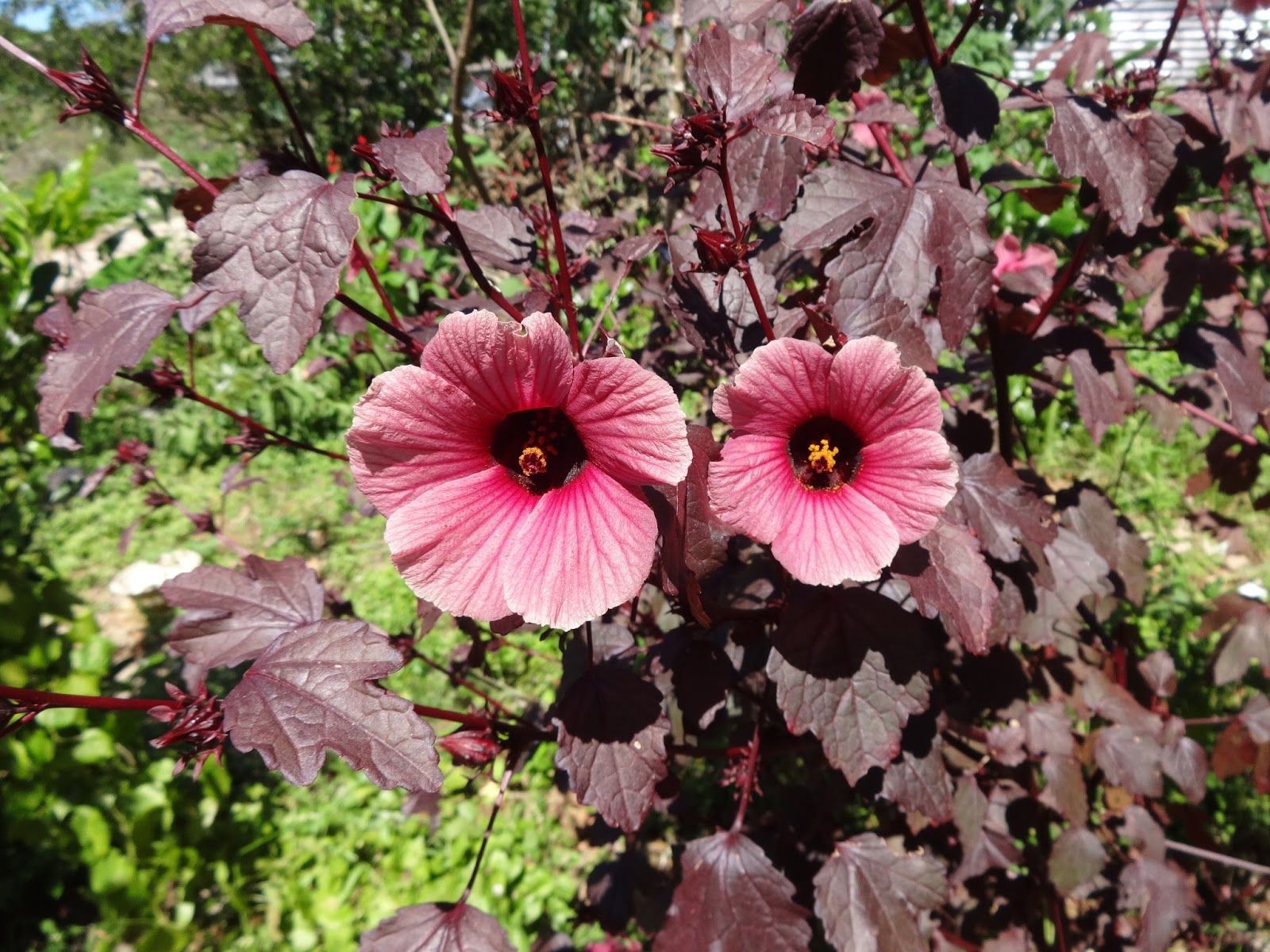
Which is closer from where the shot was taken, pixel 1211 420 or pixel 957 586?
pixel 957 586

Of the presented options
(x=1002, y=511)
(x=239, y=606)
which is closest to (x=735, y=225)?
(x=1002, y=511)

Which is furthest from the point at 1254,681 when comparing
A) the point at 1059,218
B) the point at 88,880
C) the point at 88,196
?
the point at 88,196

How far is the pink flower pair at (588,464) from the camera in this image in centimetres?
92

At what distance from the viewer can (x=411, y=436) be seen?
962 millimetres

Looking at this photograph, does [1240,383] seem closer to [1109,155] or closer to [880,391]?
[1109,155]

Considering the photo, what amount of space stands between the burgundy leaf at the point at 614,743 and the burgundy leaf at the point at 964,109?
975 mm

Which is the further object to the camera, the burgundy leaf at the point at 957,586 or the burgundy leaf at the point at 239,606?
the burgundy leaf at the point at 239,606

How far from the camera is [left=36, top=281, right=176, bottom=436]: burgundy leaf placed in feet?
3.76

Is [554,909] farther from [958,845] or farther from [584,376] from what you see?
[584,376]

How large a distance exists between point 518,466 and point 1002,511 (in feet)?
2.72

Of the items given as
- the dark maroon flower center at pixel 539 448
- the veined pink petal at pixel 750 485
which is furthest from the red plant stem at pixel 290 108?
the veined pink petal at pixel 750 485

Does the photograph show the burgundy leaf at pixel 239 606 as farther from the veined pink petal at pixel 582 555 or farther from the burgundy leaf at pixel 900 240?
the burgundy leaf at pixel 900 240

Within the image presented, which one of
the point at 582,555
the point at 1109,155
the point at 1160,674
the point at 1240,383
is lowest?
the point at 1160,674

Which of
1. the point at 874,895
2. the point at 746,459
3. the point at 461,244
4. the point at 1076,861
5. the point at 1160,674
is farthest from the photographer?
the point at 1160,674
